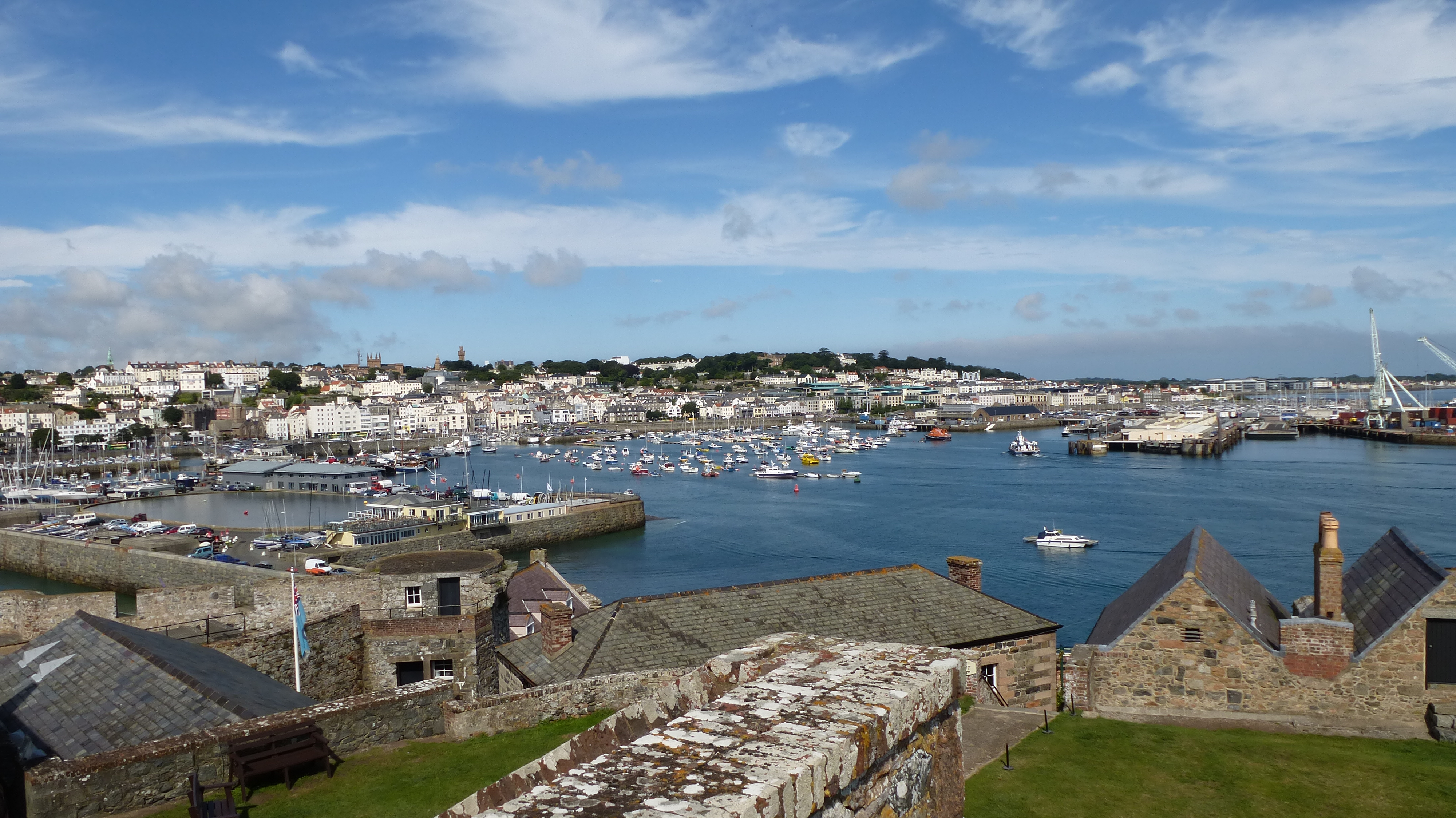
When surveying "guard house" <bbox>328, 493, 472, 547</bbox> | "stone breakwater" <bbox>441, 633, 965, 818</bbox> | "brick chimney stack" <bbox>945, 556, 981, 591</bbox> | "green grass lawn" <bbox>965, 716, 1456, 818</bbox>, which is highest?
"stone breakwater" <bbox>441, 633, 965, 818</bbox>

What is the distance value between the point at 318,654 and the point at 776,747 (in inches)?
385

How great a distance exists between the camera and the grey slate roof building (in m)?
8.62

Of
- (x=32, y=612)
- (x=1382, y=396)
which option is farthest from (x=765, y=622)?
(x=1382, y=396)

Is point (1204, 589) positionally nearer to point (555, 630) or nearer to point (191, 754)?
point (555, 630)

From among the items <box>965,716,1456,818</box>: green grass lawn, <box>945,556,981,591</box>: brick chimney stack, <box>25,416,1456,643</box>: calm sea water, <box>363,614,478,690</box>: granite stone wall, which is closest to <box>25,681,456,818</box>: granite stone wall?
<box>363,614,478,690</box>: granite stone wall

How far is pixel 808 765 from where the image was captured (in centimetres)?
226

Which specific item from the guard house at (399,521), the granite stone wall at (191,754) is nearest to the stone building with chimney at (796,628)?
the granite stone wall at (191,754)

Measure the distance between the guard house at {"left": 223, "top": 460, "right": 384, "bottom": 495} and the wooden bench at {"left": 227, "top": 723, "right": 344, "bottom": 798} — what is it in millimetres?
62486

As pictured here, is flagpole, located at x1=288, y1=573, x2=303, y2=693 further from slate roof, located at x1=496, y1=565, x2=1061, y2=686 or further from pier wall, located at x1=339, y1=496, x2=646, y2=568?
pier wall, located at x1=339, y1=496, x2=646, y2=568

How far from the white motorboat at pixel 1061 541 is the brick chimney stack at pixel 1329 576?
2964 centimetres

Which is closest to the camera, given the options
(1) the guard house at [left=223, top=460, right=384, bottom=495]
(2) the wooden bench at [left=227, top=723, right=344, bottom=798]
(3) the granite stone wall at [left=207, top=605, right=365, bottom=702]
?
(2) the wooden bench at [left=227, top=723, right=344, bottom=798]

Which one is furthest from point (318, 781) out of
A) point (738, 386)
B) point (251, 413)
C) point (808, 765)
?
point (738, 386)

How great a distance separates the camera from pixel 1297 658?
870cm

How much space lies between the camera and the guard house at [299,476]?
66.0 metres
